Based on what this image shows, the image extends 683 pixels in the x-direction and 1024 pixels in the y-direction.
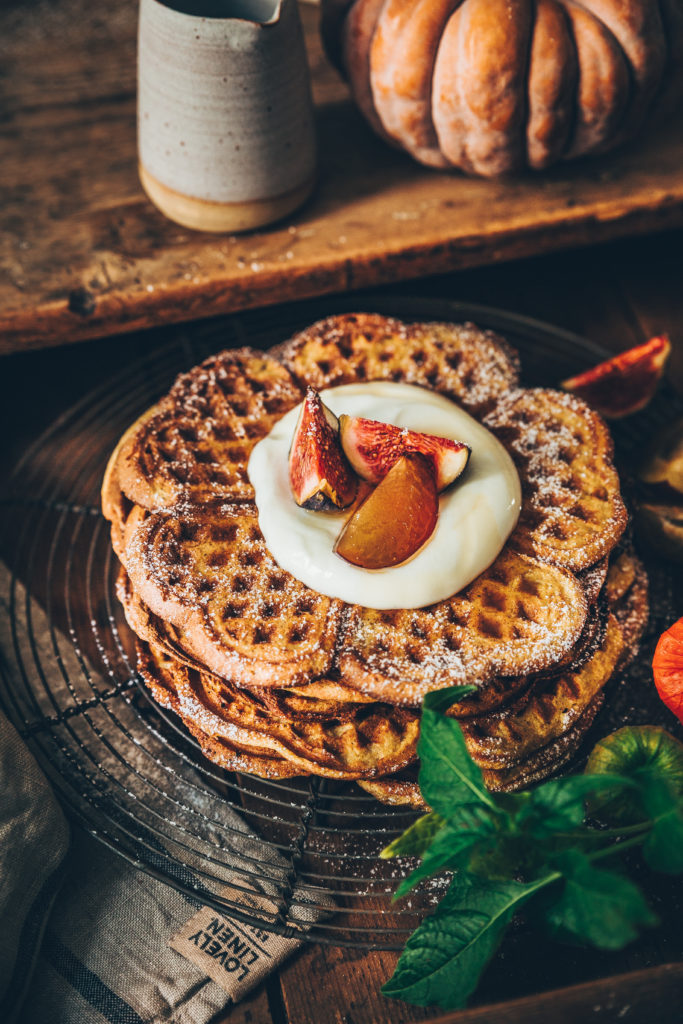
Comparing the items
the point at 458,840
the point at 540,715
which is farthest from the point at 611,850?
the point at 540,715

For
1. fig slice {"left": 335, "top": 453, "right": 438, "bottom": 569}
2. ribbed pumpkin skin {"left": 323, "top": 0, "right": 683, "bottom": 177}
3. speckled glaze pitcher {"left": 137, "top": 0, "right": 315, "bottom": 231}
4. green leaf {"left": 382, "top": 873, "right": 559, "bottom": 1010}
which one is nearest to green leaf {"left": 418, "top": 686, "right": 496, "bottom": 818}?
green leaf {"left": 382, "top": 873, "right": 559, "bottom": 1010}

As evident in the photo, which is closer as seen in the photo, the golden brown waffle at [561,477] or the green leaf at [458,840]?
the green leaf at [458,840]

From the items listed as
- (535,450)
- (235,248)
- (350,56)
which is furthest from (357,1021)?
(350,56)

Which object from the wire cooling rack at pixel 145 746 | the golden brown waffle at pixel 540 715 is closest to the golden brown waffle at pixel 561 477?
the golden brown waffle at pixel 540 715

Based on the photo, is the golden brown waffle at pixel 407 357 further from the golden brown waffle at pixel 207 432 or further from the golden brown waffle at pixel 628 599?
the golden brown waffle at pixel 628 599

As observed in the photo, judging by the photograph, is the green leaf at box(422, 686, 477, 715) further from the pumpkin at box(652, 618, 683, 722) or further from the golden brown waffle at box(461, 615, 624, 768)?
the pumpkin at box(652, 618, 683, 722)
